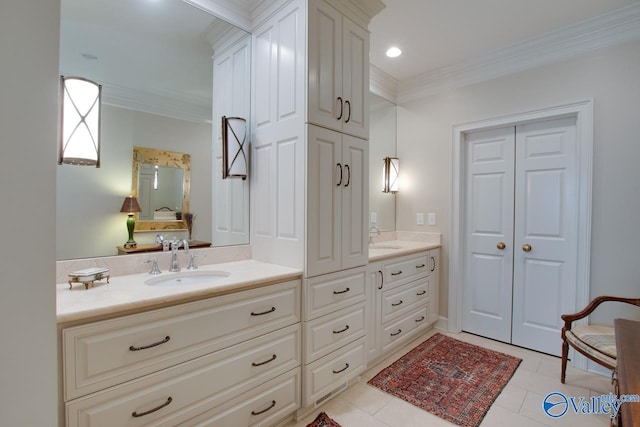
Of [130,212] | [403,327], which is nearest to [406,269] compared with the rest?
[403,327]

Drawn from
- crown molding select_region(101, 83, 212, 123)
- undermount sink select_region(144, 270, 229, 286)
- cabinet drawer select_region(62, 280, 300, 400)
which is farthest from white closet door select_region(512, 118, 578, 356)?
crown molding select_region(101, 83, 212, 123)

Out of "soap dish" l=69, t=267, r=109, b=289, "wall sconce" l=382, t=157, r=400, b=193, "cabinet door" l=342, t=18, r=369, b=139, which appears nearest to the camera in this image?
"soap dish" l=69, t=267, r=109, b=289

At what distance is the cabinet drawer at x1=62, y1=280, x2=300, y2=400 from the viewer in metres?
1.05

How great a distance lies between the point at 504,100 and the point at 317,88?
6.69ft

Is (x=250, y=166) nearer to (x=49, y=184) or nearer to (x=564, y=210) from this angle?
(x=49, y=184)

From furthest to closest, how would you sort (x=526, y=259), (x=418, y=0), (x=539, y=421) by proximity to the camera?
(x=526, y=259) < (x=418, y=0) < (x=539, y=421)

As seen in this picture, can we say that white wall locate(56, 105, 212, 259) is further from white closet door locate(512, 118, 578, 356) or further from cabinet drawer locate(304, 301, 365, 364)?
white closet door locate(512, 118, 578, 356)

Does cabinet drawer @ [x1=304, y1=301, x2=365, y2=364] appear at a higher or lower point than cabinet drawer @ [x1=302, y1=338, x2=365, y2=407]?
higher

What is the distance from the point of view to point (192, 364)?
1.31 metres

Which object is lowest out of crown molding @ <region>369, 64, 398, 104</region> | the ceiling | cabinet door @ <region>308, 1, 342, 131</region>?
cabinet door @ <region>308, 1, 342, 131</region>

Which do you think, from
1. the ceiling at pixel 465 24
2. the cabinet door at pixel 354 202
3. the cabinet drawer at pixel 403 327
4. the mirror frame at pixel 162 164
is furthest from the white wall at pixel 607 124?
the mirror frame at pixel 162 164

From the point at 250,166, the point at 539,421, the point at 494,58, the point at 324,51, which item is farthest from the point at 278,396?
the point at 494,58

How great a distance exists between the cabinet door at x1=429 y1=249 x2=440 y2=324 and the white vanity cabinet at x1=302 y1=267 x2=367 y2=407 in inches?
48.0

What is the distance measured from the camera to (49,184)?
588 mm
